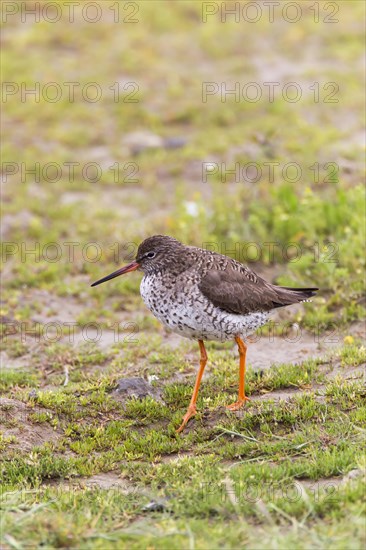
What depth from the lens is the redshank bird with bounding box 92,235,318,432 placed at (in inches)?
303

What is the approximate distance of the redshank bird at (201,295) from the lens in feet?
25.3

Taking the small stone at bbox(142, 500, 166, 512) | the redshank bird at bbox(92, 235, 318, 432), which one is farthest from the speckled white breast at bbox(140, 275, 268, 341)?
the small stone at bbox(142, 500, 166, 512)

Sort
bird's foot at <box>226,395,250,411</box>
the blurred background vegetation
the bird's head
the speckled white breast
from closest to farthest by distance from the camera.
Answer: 1. the speckled white breast
2. bird's foot at <box>226,395,250,411</box>
3. the bird's head
4. the blurred background vegetation

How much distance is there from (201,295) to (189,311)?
20 cm

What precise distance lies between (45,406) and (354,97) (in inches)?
388

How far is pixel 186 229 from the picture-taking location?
1181 cm

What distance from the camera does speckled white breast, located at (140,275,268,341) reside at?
7.66 meters

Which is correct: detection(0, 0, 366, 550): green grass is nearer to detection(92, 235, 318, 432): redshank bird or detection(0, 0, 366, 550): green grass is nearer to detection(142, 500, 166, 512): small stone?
detection(142, 500, 166, 512): small stone

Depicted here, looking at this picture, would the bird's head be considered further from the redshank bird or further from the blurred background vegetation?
the blurred background vegetation

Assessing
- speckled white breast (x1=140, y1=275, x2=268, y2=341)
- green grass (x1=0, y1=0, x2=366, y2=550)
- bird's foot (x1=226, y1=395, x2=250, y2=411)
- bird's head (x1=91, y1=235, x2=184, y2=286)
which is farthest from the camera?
bird's head (x1=91, y1=235, x2=184, y2=286)

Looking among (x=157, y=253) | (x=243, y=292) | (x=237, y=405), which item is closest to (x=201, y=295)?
(x=243, y=292)

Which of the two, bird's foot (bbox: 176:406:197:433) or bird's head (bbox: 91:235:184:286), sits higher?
bird's head (bbox: 91:235:184:286)

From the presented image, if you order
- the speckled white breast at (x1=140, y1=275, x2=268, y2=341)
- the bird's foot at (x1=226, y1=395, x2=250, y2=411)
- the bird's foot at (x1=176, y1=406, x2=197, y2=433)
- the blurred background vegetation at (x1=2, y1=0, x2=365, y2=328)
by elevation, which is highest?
the blurred background vegetation at (x1=2, y1=0, x2=365, y2=328)

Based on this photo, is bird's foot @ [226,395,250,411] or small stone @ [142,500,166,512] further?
bird's foot @ [226,395,250,411]
